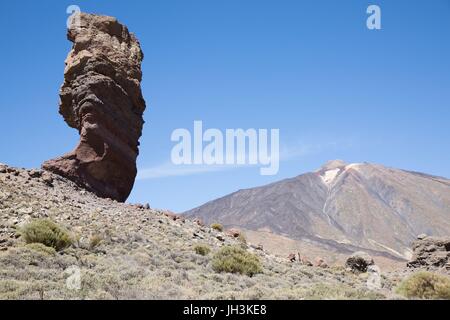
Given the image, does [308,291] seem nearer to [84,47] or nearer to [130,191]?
[130,191]

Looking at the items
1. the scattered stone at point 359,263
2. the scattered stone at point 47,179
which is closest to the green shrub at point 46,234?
the scattered stone at point 47,179

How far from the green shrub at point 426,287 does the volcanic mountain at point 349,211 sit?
3992 inches

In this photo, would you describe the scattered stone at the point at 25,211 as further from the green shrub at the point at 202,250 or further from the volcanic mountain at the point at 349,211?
the volcanic mountain at the point at 349,211

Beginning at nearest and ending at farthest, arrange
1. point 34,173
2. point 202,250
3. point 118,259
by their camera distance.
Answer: point 118,259
point 202,250
point 34,173

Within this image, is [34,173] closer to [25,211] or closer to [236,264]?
[25,211]

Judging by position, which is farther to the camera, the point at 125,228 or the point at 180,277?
the point at 125,228

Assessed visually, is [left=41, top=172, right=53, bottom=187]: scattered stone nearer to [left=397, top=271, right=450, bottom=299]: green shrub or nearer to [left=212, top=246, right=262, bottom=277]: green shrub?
[left=212, top=246, right=262, bottom=277]: green shrub

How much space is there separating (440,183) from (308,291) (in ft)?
658

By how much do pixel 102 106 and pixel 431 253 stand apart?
69.8 feet

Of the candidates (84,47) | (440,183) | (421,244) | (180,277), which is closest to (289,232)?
(440,183)

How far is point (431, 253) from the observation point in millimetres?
29000

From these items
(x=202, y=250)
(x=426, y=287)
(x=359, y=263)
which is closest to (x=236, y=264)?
(x=202, y=250)

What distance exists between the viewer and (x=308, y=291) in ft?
39.2

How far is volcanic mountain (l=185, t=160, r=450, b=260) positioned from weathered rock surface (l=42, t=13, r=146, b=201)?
91945 millimetres
